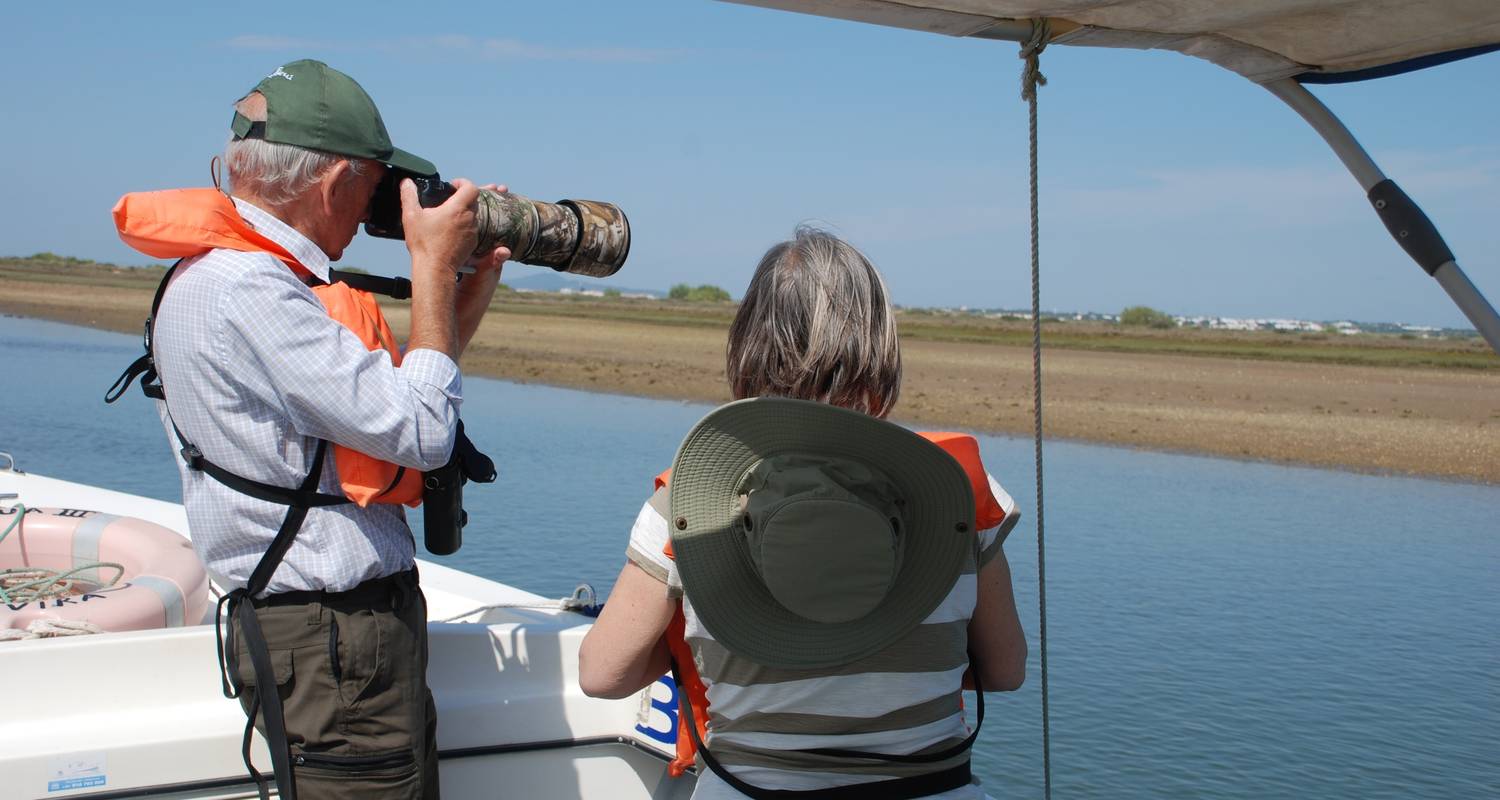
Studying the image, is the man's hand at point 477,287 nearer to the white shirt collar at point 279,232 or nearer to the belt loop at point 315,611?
the white shirt collar at point 279,232

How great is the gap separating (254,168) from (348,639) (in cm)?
71

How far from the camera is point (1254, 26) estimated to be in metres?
2.25

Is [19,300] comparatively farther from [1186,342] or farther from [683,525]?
[683,525]

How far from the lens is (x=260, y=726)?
1964 mm

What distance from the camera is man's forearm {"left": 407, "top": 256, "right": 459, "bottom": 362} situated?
185cm

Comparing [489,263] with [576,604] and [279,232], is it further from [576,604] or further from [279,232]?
[576,604]

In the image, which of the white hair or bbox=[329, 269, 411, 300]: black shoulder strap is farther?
bbox=[329, 269, 411, 300]: black shoulder strap

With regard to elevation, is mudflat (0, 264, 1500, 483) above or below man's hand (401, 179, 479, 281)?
below

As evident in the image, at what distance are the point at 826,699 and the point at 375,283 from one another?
43.8 inches

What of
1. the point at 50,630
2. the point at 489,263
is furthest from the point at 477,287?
the point at 50,630

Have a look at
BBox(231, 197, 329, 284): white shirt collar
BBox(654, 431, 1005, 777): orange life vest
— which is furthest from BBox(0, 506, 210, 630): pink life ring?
BBox(654, 431, 1005, 777): orange life vest

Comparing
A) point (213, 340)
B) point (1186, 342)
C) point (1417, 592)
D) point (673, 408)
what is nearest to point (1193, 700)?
point (1417, 592)

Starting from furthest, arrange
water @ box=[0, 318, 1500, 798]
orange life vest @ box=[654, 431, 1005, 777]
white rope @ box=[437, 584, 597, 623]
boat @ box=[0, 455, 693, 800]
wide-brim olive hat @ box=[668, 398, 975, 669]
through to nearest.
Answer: water @ box=[0, 318, 1500, 798], white rope @ box=[437, 584, 597, 623], boat @ box=[0, 455, 693, 800], orange life vest @ box=[654, 431, 1005, 777], wide-brim olive hat @ box=[668, 398, 975, 669]

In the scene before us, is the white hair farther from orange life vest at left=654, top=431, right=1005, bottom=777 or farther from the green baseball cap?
orange life vest at left=654, top=431, right=1005, bottom=777
